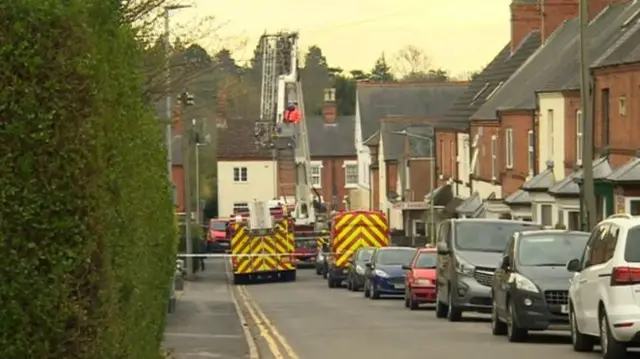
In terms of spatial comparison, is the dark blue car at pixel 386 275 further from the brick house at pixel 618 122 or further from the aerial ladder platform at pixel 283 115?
the aerial ladder platform at pixel 283 115

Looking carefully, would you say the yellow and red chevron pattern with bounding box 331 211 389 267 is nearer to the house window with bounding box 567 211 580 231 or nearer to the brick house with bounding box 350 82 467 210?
the house window with bounding box 567 211 580 231

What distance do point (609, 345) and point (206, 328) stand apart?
11983 millimetres

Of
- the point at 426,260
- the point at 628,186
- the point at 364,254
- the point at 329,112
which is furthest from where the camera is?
the point at 329,112

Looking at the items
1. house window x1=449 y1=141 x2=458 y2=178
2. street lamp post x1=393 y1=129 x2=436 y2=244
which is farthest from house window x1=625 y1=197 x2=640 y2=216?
house window x1=449 y1=141 x2=458 y2=178

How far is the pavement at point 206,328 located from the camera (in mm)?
21266

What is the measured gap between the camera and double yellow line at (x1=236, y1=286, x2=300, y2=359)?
20.6m

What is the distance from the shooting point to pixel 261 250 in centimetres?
5575

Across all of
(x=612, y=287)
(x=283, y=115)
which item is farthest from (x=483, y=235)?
(x=283, y=115)

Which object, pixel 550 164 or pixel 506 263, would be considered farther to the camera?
pixel 550 164

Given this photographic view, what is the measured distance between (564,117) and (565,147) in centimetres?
101

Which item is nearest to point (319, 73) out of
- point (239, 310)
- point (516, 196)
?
point (516, 196)

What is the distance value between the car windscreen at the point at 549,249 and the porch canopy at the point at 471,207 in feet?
111

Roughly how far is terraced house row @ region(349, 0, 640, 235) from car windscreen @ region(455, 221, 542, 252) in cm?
827

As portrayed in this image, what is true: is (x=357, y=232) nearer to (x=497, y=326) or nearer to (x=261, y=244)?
(x=261, y=244)
